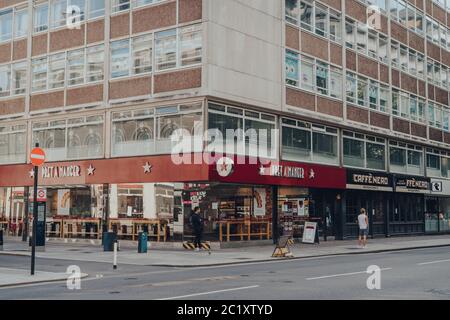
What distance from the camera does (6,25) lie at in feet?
121

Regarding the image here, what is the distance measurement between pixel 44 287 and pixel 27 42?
24.3 m

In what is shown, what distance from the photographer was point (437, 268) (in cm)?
1759

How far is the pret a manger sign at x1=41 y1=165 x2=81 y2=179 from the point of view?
31812 mm

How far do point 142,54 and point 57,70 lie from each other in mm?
6321

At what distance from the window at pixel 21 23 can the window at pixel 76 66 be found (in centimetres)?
459

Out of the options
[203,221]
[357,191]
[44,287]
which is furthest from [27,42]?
[44,287]

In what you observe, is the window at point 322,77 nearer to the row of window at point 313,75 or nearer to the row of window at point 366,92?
the row of window at point 313,75

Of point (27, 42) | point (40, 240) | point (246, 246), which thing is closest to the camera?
point (40, 240)

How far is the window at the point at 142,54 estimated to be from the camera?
2939 cm

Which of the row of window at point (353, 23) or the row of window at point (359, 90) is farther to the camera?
the row of window at point (353, 23)

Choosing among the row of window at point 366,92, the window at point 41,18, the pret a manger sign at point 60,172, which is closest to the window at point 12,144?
the pret a manger sign at point 60,172

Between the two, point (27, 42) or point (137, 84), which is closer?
point (137, 84)

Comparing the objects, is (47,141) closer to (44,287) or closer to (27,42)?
(27,42)

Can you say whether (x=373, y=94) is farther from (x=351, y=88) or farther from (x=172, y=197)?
(x=172, y=197)
